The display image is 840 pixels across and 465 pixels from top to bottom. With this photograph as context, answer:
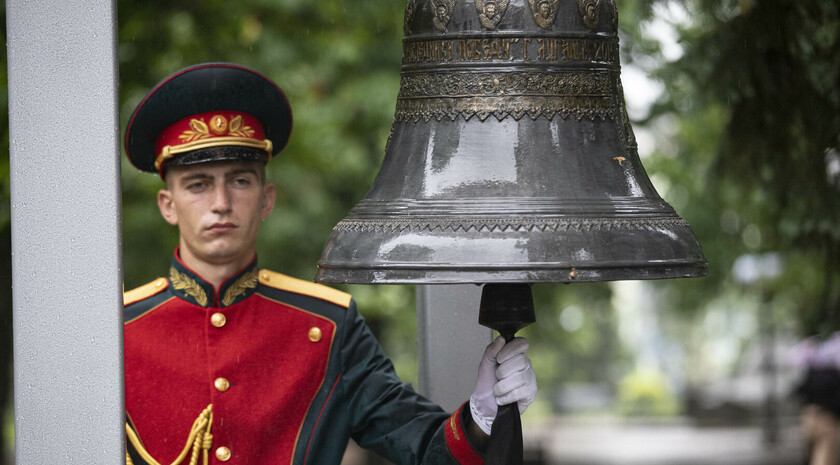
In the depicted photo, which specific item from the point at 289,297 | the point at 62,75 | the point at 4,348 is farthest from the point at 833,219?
the point at 4,348

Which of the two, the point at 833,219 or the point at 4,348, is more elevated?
the point at 833,219

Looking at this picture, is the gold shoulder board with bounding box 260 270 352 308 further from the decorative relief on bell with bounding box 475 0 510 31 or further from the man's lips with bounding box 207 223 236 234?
the decorative relief on bell with bounding box 475 0 510 31

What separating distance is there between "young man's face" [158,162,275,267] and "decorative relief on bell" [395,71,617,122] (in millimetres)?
814

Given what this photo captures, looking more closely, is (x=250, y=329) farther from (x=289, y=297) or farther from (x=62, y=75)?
(x=62, y=75)

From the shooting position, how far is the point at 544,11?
2.14 m

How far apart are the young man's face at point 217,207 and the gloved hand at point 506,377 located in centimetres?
80

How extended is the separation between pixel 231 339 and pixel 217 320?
0.21 ft

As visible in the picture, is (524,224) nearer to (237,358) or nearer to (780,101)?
(237,358)

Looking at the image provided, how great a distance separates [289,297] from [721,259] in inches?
207

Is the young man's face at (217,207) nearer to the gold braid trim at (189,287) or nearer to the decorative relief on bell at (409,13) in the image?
the gold braid trim at (189,287)

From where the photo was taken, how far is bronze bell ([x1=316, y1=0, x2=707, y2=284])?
1.98 m

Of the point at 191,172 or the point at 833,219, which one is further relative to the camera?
the point at 833,219

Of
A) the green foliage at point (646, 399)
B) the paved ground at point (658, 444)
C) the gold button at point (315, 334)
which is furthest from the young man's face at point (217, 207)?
the green foliage at point (646, 399)

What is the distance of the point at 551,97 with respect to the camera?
2172mm
